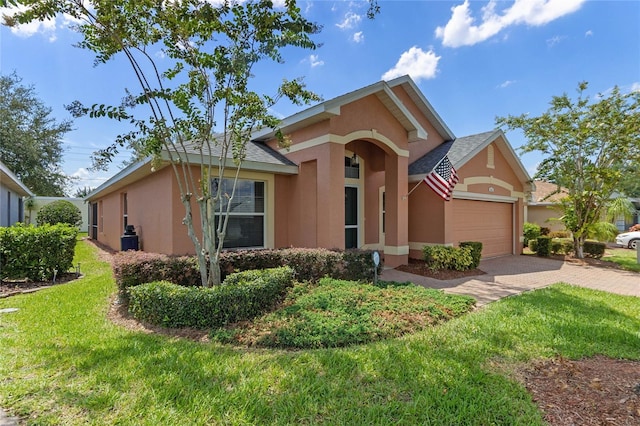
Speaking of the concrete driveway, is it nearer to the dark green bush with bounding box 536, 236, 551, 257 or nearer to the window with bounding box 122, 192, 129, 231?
the dark green bush with bounding box 536, 236, 551, 257

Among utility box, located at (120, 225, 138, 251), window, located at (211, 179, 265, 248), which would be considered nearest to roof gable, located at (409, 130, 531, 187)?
window, located at (211, 179, 265, 248)

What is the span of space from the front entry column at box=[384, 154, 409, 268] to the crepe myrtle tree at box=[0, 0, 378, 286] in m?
5.18

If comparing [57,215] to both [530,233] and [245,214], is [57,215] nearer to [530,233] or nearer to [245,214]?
[245,214]

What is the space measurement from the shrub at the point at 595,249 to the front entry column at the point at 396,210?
992cm

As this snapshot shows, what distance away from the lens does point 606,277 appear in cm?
1014

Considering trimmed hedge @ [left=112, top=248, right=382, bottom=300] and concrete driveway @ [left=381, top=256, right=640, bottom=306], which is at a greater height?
trimmed hedge @ [left=112, top=248, right=382, bottom=300]

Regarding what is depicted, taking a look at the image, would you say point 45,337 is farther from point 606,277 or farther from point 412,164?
point 606,277

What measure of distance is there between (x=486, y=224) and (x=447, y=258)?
522 centimetres

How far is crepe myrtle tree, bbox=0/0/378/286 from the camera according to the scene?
5.45 m

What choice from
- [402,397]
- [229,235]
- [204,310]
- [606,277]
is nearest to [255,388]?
[402,397]

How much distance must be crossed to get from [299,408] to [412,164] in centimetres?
1142

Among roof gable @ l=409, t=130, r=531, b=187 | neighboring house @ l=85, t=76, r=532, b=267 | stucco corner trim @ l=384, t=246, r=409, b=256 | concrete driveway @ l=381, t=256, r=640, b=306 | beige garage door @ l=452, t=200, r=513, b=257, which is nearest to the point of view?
concrete driveway @ l=381, t=256, r=640, b=306

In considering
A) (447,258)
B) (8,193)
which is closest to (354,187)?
(447,258)

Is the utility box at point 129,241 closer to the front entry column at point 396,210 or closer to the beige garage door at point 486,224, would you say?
the front entry column at point 396,210
